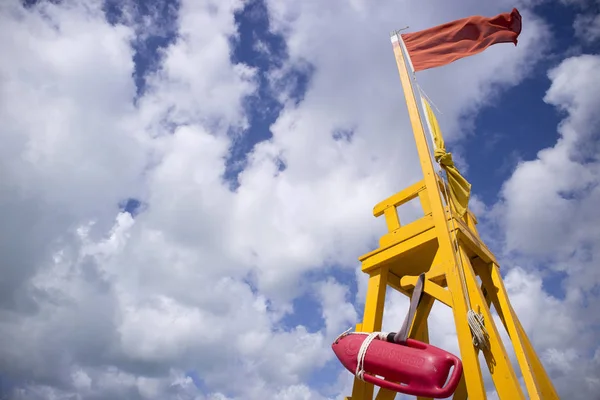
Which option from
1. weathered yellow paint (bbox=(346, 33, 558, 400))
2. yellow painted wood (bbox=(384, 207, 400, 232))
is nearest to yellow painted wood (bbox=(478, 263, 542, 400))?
weathered yellow paint (bbox=(346, 33, 558, 400))

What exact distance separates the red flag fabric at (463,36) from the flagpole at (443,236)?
1.93ft

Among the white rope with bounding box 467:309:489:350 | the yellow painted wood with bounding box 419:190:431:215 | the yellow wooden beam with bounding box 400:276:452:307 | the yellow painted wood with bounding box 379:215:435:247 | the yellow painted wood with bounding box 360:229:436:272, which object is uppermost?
the yellow painted wood with bounding box 419:190:431:215

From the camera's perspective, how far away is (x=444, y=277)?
5758mm

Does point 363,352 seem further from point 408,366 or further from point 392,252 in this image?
point 392,252

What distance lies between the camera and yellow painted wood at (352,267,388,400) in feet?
18.7

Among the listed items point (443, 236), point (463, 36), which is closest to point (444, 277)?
point (443, 236)

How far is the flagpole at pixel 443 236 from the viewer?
4.66 metres

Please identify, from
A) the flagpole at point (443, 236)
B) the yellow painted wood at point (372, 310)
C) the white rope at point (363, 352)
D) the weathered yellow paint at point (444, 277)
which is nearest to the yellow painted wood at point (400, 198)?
the weathered yellow paint at point (444, 277)

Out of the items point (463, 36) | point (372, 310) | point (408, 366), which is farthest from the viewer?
point (463, 36)

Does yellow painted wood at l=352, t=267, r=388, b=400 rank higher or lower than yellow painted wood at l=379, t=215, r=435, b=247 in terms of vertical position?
lower

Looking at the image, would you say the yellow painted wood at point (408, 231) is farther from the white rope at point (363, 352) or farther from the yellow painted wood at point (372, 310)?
the white rope at point (363, 352)

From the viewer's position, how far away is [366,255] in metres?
6.72

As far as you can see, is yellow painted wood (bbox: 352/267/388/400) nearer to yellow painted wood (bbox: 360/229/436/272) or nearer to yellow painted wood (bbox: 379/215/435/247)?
yellow painted wood (bbox: 360/229/436/272)

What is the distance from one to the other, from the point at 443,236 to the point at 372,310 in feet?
5.38
